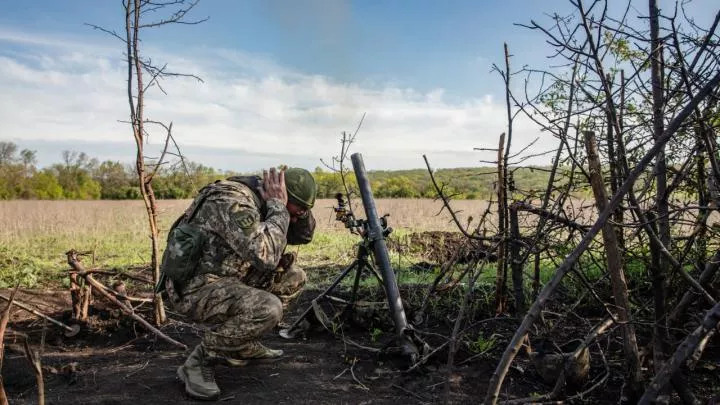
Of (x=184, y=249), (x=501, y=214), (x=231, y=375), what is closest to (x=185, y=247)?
(x=184, y=249)

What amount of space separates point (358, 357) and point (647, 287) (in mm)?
2592

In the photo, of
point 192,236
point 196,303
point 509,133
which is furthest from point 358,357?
point 509,133

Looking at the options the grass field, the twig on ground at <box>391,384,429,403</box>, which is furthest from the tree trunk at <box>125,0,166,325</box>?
the twig on ground at <box>391,384,429,403</box>

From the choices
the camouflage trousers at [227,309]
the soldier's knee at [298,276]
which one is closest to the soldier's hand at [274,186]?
the camouflage trousers at [227,309]

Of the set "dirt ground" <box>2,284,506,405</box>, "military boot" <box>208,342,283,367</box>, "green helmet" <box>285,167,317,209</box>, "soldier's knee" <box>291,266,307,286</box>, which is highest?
"green helmet" <box>285,167,317,209</box>

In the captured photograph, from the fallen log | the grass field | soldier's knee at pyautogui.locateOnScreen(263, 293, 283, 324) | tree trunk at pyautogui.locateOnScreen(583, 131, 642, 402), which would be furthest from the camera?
the grass field

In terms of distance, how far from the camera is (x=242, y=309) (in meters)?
3.55

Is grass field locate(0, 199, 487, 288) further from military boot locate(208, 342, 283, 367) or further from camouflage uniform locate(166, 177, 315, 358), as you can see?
military boot locate(208, 342, 283, 367)

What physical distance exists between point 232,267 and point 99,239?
9643 mm

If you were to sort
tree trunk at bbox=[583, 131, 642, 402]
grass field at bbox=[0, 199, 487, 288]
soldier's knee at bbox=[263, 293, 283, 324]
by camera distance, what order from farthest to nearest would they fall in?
grass field at bbox=[0, 199, 487, 288]
soldier's knee at bbox=[263, 293, 283, 324]
tree trunk at bbox=[583, 131, 642, 402]

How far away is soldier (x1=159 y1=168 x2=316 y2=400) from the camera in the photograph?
3492 mm

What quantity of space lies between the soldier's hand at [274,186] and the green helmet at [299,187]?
77 millimetres

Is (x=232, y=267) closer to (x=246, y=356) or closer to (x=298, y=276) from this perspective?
(x=246, y=356)

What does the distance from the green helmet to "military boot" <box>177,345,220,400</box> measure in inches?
47.7
